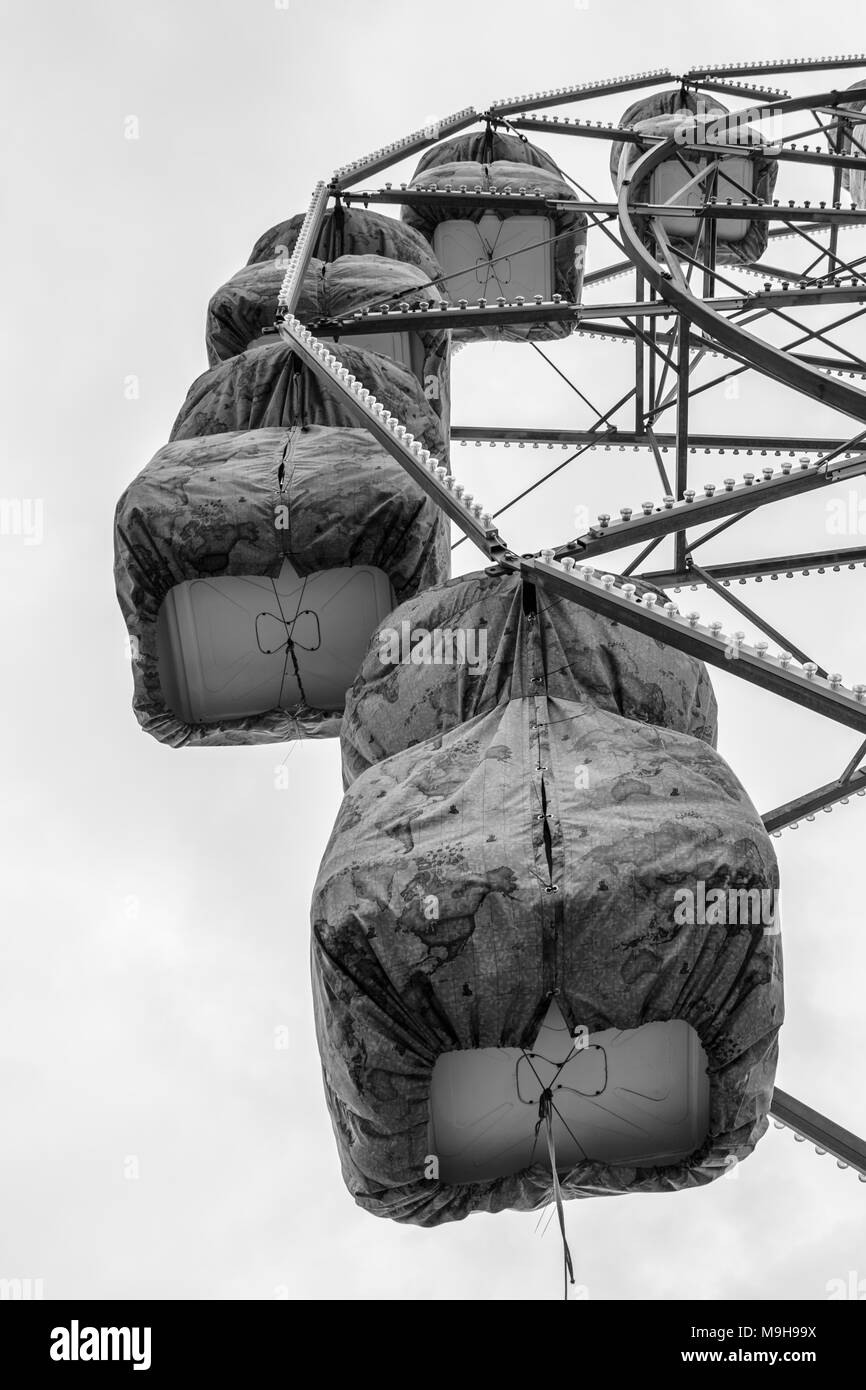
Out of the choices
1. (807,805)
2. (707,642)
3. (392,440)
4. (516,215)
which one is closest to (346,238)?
(516,215)

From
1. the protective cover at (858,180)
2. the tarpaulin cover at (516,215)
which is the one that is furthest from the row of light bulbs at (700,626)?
the protective cover at (858,180)

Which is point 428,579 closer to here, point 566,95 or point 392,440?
point 392,440

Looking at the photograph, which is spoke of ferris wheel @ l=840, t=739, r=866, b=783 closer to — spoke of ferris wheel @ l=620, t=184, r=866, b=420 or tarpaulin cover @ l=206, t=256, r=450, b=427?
spoke of ferris wheel @ l=620, t=184, r=866, b=420

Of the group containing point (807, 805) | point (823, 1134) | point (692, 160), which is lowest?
point (823, 1134)

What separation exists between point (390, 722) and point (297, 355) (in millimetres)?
4653

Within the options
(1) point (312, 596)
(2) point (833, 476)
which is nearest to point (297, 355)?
(1) point (312, 596)

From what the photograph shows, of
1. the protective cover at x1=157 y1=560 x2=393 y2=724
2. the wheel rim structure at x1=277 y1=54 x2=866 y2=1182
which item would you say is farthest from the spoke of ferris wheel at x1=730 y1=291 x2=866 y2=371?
the protective cover at x1=157 y1=560 x2=393 y2=724

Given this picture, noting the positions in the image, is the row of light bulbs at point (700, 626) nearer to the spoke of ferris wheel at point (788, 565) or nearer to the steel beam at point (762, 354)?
the steel beam at point (762, 354)

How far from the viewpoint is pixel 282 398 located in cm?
1286

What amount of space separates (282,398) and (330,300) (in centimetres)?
357

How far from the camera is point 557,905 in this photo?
719cm

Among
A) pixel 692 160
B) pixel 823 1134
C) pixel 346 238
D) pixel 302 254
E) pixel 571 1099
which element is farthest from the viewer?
pixel 692 160

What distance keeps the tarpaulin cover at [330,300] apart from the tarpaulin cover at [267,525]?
460cm
